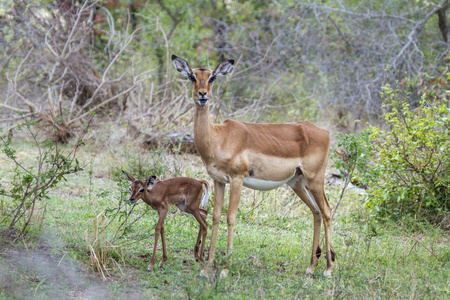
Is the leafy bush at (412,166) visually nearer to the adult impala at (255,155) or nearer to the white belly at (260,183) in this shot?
the adult impala at (255,155)

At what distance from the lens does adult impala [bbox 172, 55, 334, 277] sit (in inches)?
198

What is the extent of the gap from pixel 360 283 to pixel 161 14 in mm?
15272

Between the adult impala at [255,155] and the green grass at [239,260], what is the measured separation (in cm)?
39

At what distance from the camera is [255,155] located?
520 cm

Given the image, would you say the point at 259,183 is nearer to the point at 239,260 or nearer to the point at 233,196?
the point at 233,196

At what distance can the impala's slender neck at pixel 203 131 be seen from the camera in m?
5.04

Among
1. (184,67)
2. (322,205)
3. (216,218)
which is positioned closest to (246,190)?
(322,205)

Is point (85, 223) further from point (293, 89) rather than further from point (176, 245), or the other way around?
point (293, 89)

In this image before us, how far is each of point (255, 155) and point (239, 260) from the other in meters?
1.10

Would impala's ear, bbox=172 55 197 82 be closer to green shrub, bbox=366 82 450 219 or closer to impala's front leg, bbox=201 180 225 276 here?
impala's front leg, bbox=201 180 225 276

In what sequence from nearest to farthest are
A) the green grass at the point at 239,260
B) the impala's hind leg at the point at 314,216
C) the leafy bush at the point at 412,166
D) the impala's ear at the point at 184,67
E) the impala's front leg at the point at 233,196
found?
the green grass at the point at 239,260
the impala's ear at the point at 184,67
the impala's front leg at the point at 233,196
the impala's hind leg at the point at 314,216
the leafy bush at the point at 412,166

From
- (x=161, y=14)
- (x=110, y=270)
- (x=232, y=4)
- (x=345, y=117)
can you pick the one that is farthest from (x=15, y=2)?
(x=110, y=270)

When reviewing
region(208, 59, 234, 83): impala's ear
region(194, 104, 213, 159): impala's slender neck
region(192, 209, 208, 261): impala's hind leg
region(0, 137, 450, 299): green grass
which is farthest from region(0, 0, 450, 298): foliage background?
region(208, 59, 234, 83): impala's ear

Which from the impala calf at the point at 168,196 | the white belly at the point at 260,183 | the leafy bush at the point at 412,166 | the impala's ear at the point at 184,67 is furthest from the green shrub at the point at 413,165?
the impala's ear at the point at 184,67
